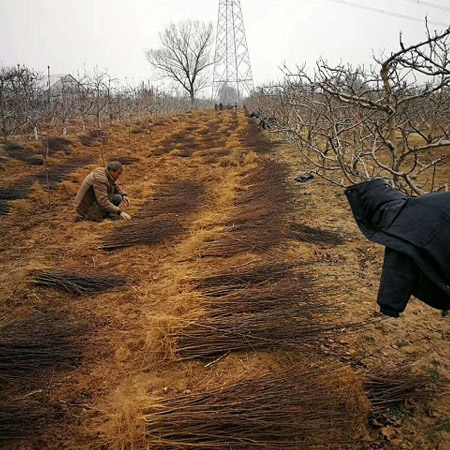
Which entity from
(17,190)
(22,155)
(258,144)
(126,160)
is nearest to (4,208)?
(17,190)

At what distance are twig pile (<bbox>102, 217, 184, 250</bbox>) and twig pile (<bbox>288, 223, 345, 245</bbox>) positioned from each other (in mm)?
1478

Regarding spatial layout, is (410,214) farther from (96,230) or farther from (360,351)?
(96,230)

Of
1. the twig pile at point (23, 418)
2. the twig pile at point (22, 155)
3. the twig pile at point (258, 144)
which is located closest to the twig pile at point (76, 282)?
the twig pile at point (23, 418)

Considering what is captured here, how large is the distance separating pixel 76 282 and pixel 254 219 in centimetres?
232

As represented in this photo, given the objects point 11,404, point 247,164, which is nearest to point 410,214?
point 11,404

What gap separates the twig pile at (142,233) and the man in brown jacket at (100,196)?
1.61 feet

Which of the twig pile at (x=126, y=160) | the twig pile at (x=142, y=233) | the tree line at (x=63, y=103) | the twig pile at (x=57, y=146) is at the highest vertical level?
the tree line at (x=63, y=103)

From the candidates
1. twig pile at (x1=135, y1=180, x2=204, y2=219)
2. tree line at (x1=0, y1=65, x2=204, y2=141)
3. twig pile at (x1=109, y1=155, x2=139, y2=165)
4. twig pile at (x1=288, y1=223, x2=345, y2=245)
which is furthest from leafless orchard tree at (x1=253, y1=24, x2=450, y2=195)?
tree line at (x1=0, y1=65, x2=204, y2=141)

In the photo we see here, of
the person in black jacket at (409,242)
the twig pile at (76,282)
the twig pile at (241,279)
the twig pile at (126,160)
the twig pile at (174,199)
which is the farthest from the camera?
the twig pile at (126,160)

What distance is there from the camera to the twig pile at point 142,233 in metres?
4.16

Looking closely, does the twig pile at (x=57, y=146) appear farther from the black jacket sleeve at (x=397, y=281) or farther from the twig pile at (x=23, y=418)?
the black jacket sleeve at (x=397, y=281)

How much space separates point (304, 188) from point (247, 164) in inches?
92.7

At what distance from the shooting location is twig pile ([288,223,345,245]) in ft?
13.5

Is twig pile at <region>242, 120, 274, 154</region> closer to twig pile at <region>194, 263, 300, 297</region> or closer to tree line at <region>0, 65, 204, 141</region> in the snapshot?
tree line at <region>0, 65, 204, 141</region>
